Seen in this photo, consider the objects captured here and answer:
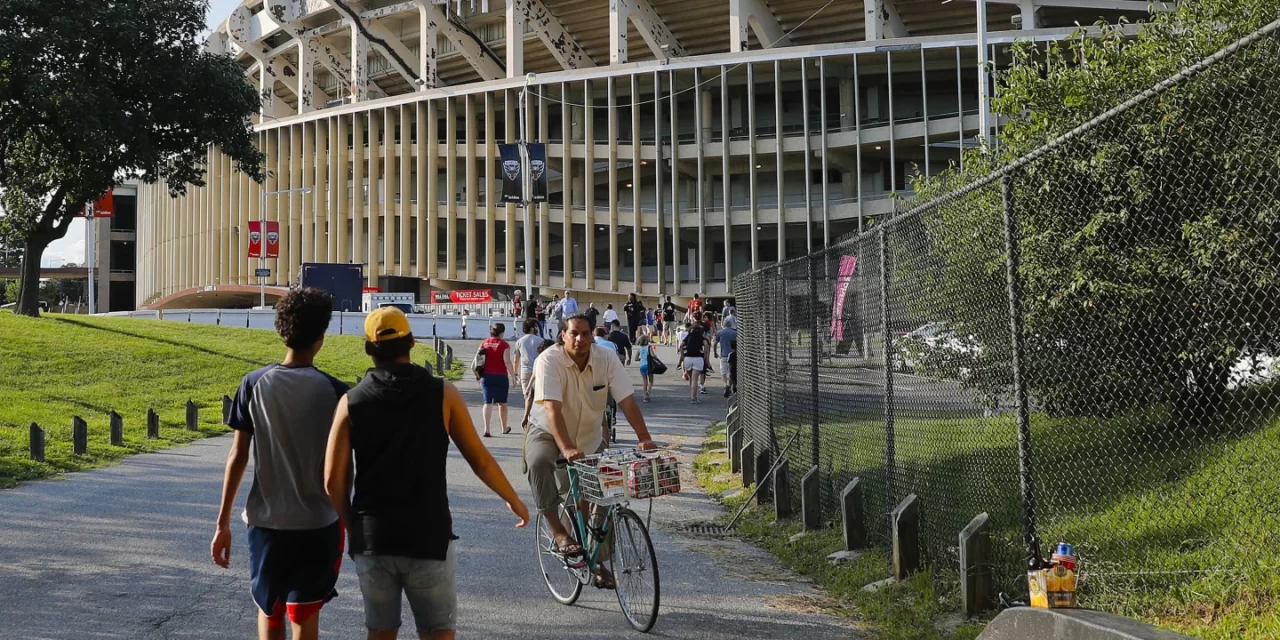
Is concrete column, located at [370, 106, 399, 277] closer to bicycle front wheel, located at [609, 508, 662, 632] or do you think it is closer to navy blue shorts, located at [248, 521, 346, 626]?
bicycle front wheel, located at [609, 508, 662, 632]

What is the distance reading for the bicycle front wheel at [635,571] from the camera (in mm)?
6523

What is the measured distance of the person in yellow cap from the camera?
14.5 feet

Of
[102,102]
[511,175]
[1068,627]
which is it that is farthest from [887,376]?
[511,175]

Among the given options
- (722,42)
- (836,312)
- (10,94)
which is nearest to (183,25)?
(10,94)

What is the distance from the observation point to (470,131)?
6259 centimetres

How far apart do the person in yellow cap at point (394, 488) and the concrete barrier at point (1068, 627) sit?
7.05 ft

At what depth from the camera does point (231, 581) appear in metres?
7.75

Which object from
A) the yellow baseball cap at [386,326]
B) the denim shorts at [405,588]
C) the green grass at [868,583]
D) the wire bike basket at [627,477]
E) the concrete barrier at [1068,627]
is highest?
the yellow baseball cap at [386,326]

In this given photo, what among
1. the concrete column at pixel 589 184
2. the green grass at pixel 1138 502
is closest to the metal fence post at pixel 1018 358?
the green grass at pixel 1138 502

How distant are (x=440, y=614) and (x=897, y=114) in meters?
56.2

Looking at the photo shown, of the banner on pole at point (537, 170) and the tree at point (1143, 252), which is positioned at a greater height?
the banner on pole at point (537, 170)

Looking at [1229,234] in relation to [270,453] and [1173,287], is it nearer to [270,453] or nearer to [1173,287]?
[1173,287]

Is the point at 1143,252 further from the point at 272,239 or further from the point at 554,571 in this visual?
the point at 272,239

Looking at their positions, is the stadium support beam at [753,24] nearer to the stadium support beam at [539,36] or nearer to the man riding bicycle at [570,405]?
the stadium support beam at [539,36]
